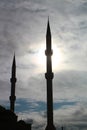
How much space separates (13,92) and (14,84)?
5.90ft

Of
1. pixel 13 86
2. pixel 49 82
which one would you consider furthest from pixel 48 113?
pixel 13 86

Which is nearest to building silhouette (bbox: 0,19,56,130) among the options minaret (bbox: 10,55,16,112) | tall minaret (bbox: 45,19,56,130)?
tall minaret (bbox: 45,19,56,130)

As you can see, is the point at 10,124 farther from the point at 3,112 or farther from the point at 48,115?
the point at 48,115

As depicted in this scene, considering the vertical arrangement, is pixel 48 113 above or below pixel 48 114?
above

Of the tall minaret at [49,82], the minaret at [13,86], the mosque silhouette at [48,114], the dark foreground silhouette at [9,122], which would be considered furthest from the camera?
the minaret at [13,86]

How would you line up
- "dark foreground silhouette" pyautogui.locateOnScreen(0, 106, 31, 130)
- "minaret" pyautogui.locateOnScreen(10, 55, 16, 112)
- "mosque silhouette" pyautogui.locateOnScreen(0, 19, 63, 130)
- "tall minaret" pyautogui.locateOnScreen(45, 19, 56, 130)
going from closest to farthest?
"tall minaret" pyautogui.locateOnScreen(45, 19, 56, 130) → "mosque silhouette" pyautogui.locateOnScreen(0, 19, 63, 130) → "dark foreground silhouette" pyautogui.locateOnScreen(0, 106, 31, 130) → "minaret" pyautogui.locateOnScreen(10, 55, 16, 112)

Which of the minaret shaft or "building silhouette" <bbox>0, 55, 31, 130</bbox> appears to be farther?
"building silhouette" <bbox>0, 55, 31, 130</bbox>

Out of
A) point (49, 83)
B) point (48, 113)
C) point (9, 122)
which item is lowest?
point (9, 122)

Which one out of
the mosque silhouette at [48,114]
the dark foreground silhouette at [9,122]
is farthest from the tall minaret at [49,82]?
the dark foreground silhouette at [9,122]

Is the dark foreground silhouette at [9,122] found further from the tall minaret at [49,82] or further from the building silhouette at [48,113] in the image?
the tall minaret at [49,82]

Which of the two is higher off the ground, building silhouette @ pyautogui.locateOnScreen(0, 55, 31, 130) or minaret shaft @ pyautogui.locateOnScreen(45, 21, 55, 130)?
minaret shaft @ pyautogui.locateOnScreen(45, 21, 55, 130)

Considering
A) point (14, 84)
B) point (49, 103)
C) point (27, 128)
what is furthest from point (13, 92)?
point (49, 103)

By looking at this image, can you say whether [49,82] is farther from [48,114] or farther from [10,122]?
[10,122]

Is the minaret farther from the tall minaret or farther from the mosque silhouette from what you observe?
the tall minaret
